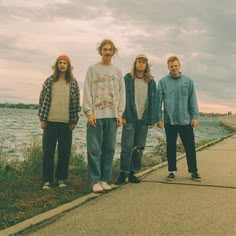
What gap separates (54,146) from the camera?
19.3 ft

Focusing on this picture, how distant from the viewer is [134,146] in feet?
20.5

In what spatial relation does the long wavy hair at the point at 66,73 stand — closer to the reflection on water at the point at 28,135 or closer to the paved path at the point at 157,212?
the paved path at the point at 157,212

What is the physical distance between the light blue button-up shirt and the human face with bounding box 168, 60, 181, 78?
0.27 ft

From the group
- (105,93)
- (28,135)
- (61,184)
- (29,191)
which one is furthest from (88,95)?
(28,135)

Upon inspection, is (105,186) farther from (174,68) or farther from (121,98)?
(174,68)

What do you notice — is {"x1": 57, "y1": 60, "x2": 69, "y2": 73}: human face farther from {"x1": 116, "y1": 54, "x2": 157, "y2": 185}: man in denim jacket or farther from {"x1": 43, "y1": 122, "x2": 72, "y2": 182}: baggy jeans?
{"x1": 116, "y1": 54, "x2": 157, "y2": 185}: man in denim jacket

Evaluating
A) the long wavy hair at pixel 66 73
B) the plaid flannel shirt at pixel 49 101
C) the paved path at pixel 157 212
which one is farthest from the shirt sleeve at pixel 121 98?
the paved path at pixel 157 212

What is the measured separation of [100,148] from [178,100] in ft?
5.36

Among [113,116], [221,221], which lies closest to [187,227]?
[221,221]

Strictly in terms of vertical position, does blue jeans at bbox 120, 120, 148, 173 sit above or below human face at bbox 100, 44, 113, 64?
below

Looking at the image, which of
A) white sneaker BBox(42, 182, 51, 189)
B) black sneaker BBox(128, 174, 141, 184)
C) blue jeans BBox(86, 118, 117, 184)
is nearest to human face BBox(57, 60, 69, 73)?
blue jeans BBox(86, 118, 117, 184)

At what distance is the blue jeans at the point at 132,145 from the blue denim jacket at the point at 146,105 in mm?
104

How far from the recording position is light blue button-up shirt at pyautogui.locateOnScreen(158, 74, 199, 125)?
6.43 meters

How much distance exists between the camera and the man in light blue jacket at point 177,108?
6.44 metres
